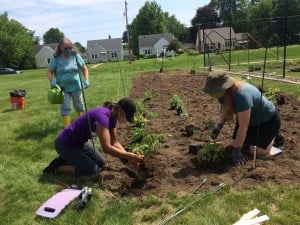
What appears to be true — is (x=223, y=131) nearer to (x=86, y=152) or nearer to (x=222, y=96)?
(x=222, y=96)

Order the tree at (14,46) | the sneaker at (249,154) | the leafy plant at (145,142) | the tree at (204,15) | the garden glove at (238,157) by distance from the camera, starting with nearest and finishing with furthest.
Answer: the garden glove at (238,157)
the sneaker at (249,154)
the leafy plant at (145,142)
the tree at (14,46)
the tree at (204,15)

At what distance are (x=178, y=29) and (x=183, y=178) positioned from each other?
11283 cm

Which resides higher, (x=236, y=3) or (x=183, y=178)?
(x=236, y=3)

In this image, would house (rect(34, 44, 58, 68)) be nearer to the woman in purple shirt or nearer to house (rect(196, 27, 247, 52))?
house (rect(196, 27, 247, 52))

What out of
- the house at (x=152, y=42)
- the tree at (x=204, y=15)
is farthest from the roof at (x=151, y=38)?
the tree at (x=204, y=15)

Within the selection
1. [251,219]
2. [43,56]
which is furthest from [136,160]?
[43,56]

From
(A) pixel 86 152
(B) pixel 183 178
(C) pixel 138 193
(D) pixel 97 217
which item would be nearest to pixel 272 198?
(B) pixel 183 178

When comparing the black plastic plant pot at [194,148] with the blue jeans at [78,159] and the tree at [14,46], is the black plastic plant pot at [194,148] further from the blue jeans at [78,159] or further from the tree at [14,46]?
the tree at [14,46]

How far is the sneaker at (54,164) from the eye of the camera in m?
5.66

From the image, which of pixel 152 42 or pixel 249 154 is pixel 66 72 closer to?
pixel 249 154

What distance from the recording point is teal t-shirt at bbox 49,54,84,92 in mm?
7922

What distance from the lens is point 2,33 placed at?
2904 inches

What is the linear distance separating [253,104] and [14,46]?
73325 mm

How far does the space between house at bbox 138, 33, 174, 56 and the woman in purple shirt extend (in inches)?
3212
